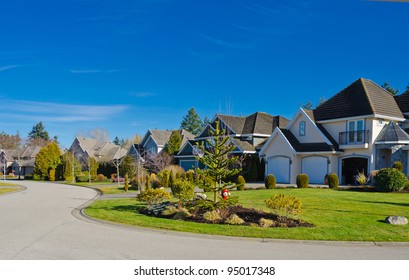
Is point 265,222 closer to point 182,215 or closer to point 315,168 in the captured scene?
point 182,215

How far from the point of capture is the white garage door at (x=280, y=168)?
3167cm

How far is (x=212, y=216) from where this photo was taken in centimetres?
1173

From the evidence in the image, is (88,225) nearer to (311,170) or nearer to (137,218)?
(137,218)

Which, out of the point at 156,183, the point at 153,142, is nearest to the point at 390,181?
the point at 156,183

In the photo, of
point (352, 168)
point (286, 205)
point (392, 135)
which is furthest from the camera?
point (352, 168)

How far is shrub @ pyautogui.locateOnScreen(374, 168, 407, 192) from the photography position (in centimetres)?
2073

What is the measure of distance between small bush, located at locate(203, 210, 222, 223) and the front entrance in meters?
20.4

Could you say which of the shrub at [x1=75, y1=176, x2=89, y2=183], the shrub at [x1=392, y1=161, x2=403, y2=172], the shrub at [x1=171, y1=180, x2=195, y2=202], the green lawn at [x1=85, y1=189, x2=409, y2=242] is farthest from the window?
the shrub at [x1=75, y1=176, x2=89, y2=183]

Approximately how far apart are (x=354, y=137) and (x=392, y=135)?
9.06 feet

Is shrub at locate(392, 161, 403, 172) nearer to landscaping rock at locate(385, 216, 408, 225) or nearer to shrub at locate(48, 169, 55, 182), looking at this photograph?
landscaping rock at locate(385, 216, 408, 225)

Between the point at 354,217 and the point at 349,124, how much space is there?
19.3 meters

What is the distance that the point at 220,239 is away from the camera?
30.1ft

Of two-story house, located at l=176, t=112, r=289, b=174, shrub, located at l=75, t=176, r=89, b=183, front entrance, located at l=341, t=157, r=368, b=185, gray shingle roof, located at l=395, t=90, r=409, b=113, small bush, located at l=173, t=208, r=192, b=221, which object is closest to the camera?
small bush, located at l=173, t=208, r=192, b=221
